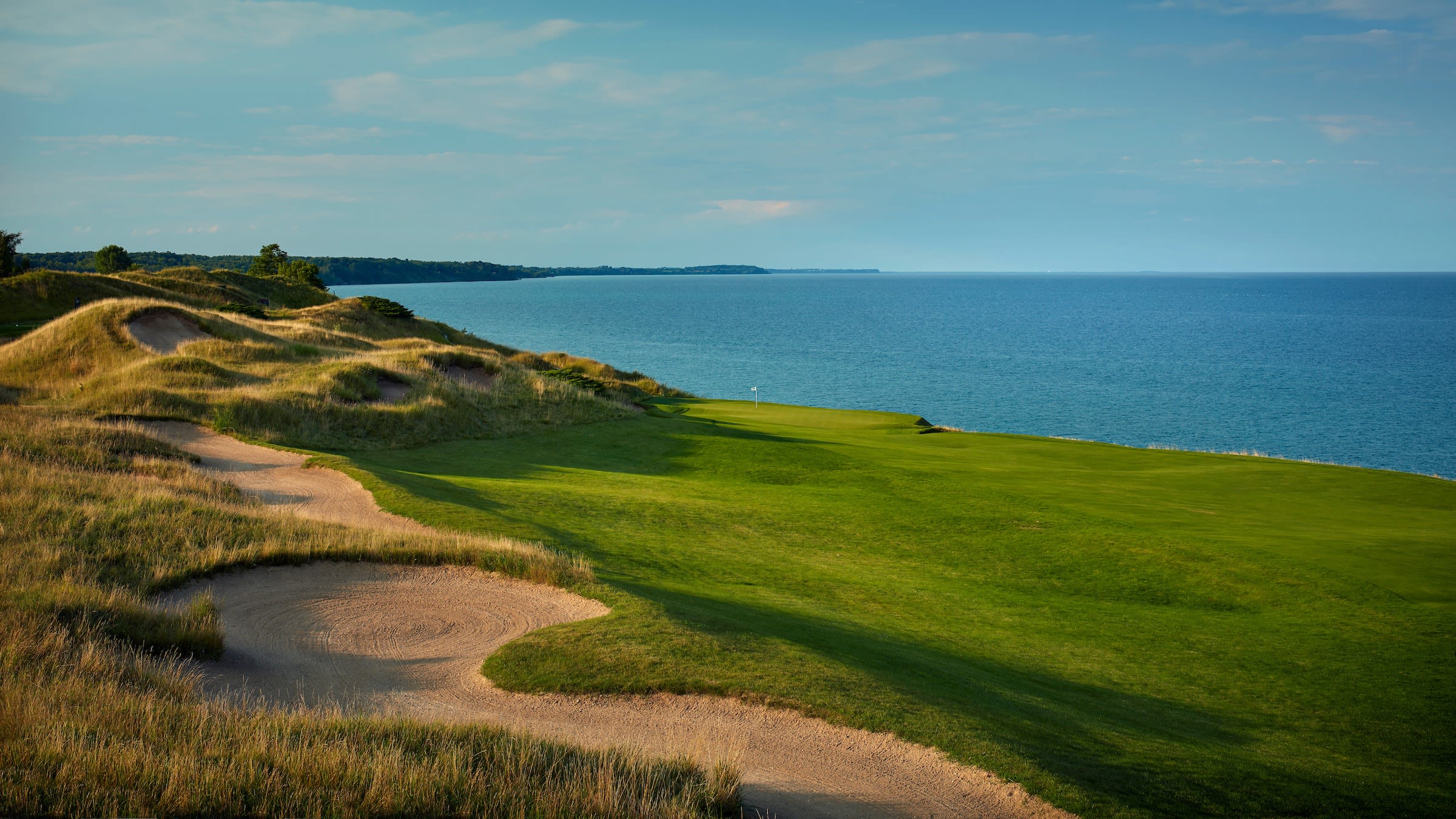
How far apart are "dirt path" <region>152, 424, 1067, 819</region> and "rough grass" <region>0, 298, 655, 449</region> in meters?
15.6

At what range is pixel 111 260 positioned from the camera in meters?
102

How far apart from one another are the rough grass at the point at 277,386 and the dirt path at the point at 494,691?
615 inches

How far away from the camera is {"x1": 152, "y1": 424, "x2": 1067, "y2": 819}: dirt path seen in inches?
265

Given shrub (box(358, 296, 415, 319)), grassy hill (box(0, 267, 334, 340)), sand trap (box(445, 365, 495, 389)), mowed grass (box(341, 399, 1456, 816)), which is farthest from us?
shrub (box(358, 296, 415, 319))

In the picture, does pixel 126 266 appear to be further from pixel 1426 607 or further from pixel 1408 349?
pixel 1408 349

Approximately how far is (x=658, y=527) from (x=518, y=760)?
11.3 meters

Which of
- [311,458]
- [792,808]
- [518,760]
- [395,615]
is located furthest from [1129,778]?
Answer: [311,458]

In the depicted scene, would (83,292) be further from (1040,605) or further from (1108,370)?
(1108,370)

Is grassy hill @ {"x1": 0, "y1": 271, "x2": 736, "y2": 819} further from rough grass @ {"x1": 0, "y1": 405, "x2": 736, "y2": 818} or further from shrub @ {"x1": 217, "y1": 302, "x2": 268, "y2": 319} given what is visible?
shrub @ {"x1": 217, "y1": 302, "x2": 268, "y2": 319}

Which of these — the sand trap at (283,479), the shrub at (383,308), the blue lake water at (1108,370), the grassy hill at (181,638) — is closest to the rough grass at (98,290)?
the shrub at (383,308)

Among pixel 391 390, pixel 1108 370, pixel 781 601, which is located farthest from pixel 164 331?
pixel 1108 370

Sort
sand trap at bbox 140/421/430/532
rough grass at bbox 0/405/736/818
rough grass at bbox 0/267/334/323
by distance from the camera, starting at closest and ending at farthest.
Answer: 1. rough grass at bbox 0/405/736/818
2. sand trap at bbox 140/421/430/532
3. rough grass at bbox 0/267/334/323

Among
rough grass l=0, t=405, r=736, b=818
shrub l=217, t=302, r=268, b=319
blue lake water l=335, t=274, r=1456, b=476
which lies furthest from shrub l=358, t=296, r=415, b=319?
rough grass l=0, t=405, r=736, b=818

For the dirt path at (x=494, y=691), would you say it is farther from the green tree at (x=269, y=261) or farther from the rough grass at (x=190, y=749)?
the green tree at (x=269, y=261)
